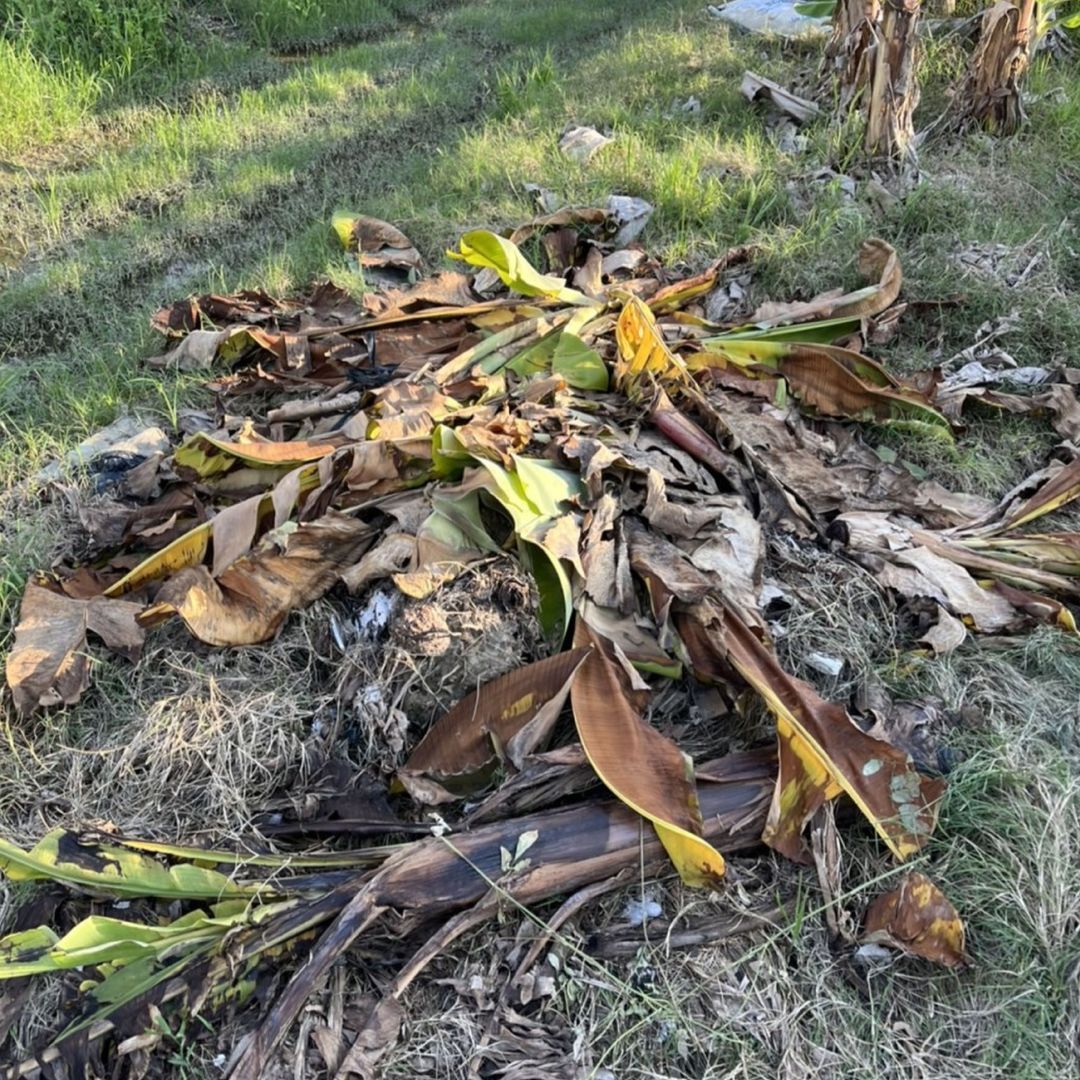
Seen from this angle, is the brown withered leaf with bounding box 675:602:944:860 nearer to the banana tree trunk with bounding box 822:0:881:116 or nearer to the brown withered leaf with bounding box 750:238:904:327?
the brown withered leaf with bounding box 750:238:904:327

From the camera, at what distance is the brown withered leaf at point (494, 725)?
1753mm

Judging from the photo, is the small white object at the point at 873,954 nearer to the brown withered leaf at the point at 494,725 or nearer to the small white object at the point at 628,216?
the brown withered leaf at the point at 494,725

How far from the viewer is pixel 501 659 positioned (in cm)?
189

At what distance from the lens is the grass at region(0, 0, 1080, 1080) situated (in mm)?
1517

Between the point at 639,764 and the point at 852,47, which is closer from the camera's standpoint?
the point at 639,764

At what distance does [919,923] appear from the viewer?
5.00 feet

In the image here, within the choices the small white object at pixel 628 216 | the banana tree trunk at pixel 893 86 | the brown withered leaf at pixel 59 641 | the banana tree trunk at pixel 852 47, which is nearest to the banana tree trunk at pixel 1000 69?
the banana tree trunk at pixel 893 86

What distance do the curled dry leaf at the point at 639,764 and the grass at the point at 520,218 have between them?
0.11 m

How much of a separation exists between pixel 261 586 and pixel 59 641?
428mm

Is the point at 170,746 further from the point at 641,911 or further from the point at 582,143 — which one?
the point at 582,143

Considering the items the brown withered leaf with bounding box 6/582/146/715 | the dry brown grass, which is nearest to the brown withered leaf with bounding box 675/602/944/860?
the dry brown grass

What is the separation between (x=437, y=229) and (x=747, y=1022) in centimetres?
303

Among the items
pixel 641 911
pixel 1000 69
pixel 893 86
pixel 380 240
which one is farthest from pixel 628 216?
pixel 641 911

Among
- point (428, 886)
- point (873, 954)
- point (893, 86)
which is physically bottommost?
point (873, 954)
